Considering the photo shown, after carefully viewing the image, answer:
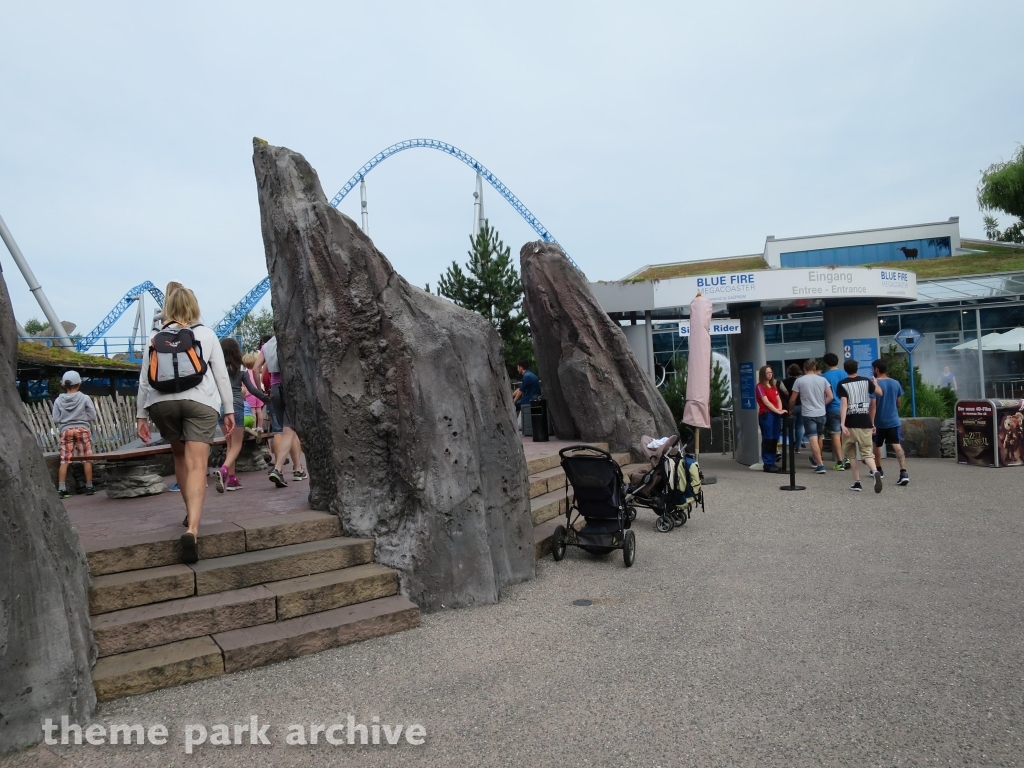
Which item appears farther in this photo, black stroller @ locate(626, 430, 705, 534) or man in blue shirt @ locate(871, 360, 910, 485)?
man in blue shirt @ locate(871, 360, 910, 485)

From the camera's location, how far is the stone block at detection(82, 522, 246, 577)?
4797 mm

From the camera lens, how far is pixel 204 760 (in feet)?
11.5

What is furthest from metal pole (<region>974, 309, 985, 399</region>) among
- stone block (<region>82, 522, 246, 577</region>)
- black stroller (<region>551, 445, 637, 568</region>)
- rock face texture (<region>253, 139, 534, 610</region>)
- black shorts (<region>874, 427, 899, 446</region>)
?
stone block (<region>82, 522, 246, 577</region>)

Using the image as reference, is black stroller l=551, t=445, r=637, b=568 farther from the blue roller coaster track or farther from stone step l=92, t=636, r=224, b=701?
the blue roller coaster track

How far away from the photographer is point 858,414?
35.0ft

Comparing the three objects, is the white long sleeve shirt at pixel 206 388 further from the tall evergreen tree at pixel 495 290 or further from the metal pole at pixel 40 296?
the metal pole at pixel 40 296

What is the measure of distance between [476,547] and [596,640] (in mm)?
1304

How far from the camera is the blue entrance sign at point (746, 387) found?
1479cm

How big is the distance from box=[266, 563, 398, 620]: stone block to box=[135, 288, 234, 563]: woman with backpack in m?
0.67

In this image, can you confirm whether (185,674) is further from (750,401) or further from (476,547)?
(750,401)

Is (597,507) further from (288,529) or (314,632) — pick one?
(314,632)

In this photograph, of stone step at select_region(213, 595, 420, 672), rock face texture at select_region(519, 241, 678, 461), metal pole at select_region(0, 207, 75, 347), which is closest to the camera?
stone step at select_region(213, 595, 420, 672)

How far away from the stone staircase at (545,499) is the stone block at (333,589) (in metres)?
1.76

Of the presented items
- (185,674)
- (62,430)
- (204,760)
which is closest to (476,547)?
(185,674)
